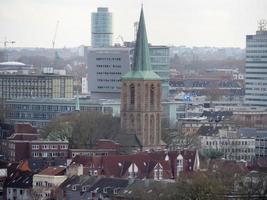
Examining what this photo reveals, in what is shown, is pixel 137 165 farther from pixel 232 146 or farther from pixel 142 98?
pixel 232 146

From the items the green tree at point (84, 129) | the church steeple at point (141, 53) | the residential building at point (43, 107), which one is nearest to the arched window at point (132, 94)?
the church steeple at point (141, 53)

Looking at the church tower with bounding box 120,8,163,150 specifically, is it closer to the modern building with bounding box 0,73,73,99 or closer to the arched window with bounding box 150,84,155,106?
the arched window with bounding box 150,84,155,106

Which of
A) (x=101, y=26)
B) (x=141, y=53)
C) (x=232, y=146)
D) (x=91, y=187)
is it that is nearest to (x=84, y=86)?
(x=101, y=26)

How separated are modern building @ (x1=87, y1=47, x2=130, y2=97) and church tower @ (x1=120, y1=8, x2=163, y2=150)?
3115cm

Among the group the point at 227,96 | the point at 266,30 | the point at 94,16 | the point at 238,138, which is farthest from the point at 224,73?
the point at 238,138

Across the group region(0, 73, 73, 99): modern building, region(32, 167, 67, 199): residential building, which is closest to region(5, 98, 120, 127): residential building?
region(0, 73, 73, 99): modern building

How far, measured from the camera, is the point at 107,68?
4582 inches

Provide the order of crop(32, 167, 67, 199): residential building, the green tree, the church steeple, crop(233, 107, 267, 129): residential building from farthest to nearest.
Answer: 1. crop(233, 107, 267, 129): residential building
2. the church steeple
3. the green tree
4. crop(32, 167, 67, 199): residential building

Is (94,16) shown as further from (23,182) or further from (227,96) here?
(23,182)

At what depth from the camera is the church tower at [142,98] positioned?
260 ft

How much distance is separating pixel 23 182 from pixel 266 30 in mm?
61947

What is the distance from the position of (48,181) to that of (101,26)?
367 feet

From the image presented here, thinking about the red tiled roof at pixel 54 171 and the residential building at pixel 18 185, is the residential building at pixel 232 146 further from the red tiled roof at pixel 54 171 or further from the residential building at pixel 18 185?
the residential building at pixel 18 185

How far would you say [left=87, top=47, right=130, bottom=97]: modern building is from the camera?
115 m
